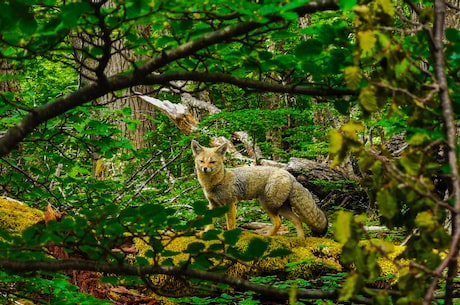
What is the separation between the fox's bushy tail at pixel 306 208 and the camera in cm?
663

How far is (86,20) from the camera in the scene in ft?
6.28

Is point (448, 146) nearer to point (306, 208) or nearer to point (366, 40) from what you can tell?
point (366, 40)

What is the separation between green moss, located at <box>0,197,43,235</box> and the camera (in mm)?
5090

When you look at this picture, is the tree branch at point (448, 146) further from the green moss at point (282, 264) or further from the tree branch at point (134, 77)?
the green moss at point (282, 264)

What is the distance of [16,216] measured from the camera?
527 cm

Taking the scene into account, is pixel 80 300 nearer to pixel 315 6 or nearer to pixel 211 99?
pixel 315 6

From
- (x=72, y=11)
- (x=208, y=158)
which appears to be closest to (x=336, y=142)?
(x=72, y=11)

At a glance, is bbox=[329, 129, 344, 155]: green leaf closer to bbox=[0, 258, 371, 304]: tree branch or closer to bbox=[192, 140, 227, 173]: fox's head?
Answer: bbox=[0, 258, 371, 304]: tree branch

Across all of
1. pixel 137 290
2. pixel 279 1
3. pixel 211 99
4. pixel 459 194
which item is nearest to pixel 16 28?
pixel 279 1

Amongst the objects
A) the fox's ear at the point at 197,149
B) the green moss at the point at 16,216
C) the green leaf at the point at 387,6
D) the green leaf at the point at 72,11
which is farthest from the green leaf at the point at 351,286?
the fox's ear at the point at 197,149

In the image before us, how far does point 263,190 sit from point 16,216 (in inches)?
125

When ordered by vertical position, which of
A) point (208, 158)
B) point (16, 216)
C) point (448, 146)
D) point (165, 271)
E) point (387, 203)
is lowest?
point (165, 271)

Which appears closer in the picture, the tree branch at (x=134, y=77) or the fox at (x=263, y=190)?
the tree branch at (x=134, y=77)

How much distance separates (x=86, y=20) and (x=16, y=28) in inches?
10.3
